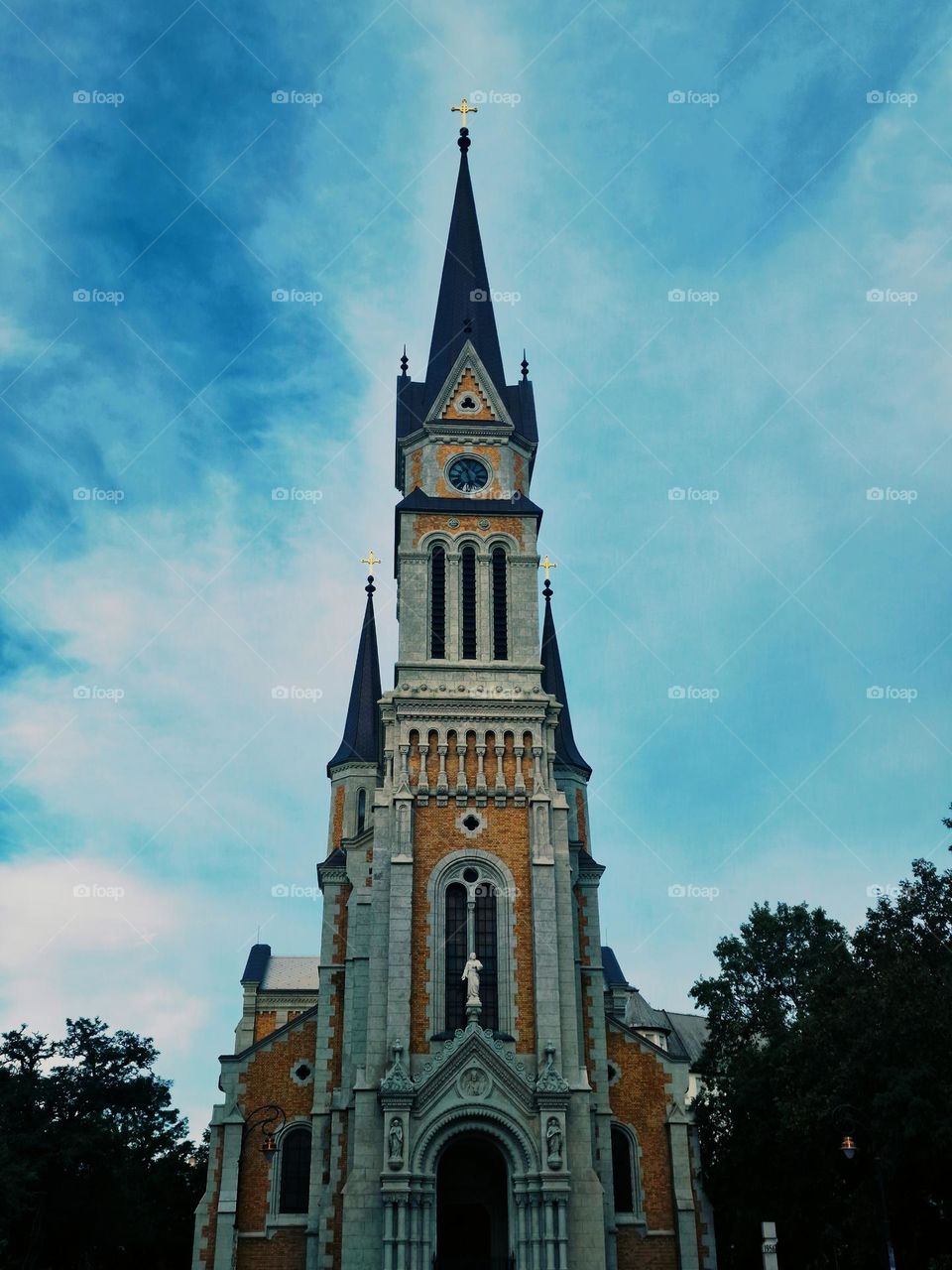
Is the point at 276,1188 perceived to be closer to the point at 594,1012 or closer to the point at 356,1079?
the point at 356,1079

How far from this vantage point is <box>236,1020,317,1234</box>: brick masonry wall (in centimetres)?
3888

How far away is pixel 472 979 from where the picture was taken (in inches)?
1409

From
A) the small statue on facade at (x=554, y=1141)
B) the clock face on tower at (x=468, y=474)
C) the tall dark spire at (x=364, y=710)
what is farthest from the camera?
the tall dark spire at (x=364, y=710)

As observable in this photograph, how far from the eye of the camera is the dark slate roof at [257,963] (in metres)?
65.1

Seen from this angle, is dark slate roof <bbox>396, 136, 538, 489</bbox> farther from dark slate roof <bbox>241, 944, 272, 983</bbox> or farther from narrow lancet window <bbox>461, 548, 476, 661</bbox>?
dark slate roof <bbox>241, 944, 272, 983</bbox>

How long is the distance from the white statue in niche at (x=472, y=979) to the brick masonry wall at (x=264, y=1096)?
9.30 meters

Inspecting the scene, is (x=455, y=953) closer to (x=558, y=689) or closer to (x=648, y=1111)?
(x=648, y=1111)

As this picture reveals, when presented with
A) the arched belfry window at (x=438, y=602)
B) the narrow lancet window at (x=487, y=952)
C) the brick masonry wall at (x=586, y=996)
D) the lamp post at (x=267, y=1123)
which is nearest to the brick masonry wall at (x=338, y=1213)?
the lamp post at (x=267, y=1123)

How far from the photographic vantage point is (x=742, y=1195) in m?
43.1

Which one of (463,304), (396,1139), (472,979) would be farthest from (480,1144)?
(463,304)

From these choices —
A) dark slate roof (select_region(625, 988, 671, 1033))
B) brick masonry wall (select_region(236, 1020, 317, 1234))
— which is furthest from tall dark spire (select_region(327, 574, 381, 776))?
dark slate roof (select_region(625, 988, 671, 1033))

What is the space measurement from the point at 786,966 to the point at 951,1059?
17.6 metres

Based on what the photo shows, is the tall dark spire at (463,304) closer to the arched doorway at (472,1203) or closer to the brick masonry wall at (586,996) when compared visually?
the brick masonry wall at (586,996)

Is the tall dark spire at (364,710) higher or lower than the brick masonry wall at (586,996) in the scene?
higher
